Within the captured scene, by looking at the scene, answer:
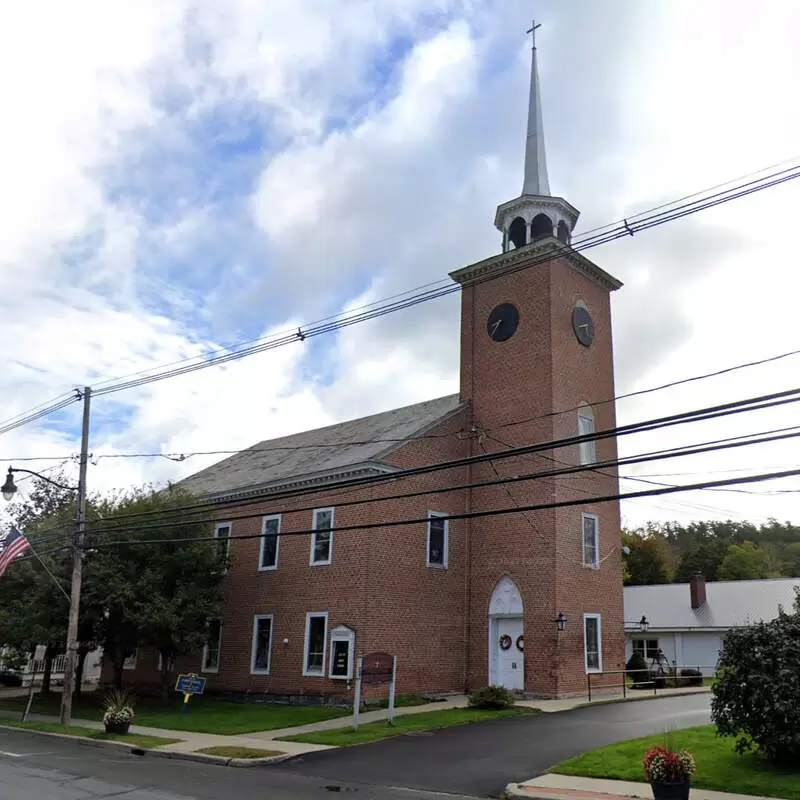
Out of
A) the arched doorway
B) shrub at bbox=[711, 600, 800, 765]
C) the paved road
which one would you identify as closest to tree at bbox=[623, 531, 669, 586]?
the arched doorway

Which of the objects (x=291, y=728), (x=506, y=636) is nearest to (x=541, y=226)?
(x=506, y=636)

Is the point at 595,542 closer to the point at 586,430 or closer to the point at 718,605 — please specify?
the point at 586,430

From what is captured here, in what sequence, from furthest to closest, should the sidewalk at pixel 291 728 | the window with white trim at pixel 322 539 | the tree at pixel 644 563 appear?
the tree at pixel 644 563 < the window with white trim at pixel 322 539 < the sidewalk at pixel 291 728

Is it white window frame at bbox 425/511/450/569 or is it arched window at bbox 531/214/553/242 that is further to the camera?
arched window at bbox 531/214/553/242

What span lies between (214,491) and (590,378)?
15.6 meters

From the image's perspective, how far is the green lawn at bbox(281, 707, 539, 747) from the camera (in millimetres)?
18750

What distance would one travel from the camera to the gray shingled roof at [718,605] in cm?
4231

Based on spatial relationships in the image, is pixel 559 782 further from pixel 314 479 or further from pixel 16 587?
pixel 16 587

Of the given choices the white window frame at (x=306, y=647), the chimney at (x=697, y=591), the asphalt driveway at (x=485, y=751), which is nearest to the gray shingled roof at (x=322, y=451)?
the white window frame at (x=306, y=647)

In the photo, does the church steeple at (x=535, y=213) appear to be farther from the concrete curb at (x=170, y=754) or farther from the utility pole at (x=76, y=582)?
the concrete curb at (x=170, y=754)

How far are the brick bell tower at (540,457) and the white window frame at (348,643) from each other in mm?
4905

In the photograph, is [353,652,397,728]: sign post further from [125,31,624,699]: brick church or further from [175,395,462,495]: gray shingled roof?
[175,395,462,495]: gray shingled roof

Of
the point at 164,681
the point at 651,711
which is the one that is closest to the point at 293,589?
the point at 164,681

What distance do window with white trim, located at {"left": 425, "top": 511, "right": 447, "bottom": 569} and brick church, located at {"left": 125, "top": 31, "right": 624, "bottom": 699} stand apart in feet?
0.24
